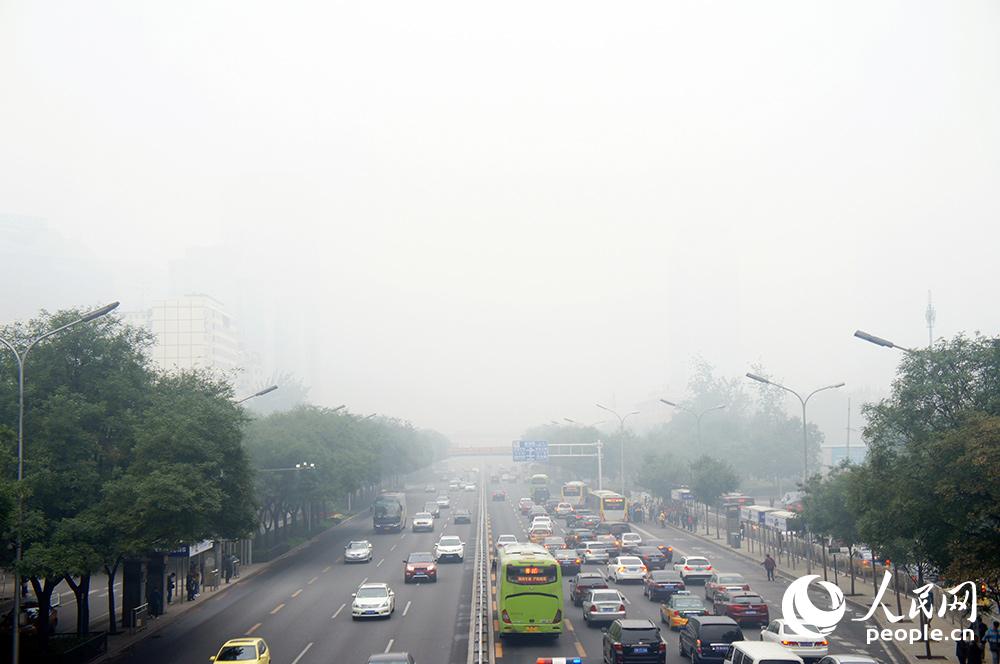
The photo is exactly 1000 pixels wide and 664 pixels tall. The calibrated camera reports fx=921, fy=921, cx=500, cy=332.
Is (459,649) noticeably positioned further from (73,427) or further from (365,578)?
(365,578)

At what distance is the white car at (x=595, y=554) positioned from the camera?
57188 millimetres

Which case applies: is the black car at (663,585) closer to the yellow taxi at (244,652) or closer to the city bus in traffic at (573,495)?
the yellow taxi at (244,652)

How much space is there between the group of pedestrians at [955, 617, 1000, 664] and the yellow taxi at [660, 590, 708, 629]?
29.8 ft

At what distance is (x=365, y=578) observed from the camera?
5175 cm

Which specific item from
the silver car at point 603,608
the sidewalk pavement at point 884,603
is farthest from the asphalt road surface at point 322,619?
the sidewalk pavement at point 884,603

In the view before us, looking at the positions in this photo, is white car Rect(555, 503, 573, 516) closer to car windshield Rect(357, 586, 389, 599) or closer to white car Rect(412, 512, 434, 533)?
white car Rect(412, 512, 434, 533)

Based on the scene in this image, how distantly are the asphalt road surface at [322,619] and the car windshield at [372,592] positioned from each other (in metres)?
1.05

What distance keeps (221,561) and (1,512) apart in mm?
32474


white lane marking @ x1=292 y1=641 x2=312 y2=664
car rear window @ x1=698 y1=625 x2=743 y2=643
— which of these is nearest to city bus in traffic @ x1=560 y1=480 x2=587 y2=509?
white lane marking @ x1=292 y1=641 x2=312 y2=664

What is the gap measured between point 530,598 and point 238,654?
31.4 feet

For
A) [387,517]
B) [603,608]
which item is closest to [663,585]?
[603,608]

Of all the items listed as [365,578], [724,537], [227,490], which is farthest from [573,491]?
[227,490]

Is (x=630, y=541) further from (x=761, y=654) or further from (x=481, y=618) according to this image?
(x=761, y=654)

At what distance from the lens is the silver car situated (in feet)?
112
